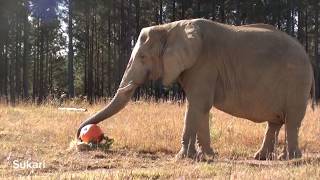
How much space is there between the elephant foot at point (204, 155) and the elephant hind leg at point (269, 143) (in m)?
0.91

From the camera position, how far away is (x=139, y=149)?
10.8 meters

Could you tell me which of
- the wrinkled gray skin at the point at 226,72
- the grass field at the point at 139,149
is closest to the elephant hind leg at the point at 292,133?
the wrinkled gray skin at the point at 226,72

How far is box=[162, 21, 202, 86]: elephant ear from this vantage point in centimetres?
967

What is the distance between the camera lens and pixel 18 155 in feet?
30.6

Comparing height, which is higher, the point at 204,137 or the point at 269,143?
the point at 204,137

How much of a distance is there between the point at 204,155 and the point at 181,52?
1780mm

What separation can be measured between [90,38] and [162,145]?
135 ft

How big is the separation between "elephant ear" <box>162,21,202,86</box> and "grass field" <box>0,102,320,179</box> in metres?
1.48

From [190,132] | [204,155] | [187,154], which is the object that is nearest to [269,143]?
[204,155]

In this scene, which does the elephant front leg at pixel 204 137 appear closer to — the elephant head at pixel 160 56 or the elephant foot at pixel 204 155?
the elephant foot at pixel 204 155

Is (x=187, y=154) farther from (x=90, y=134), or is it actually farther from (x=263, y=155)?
(x=90, y=134)

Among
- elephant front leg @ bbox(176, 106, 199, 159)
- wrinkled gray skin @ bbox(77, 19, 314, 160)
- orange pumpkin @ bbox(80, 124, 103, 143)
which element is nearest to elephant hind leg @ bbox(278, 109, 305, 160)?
wrinkled gray skin @ bbox(77, 19, 314, 160)

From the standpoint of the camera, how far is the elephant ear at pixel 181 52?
31.7 ft

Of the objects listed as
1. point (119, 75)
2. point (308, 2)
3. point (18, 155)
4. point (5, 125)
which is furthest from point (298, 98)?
point (308, 2)
